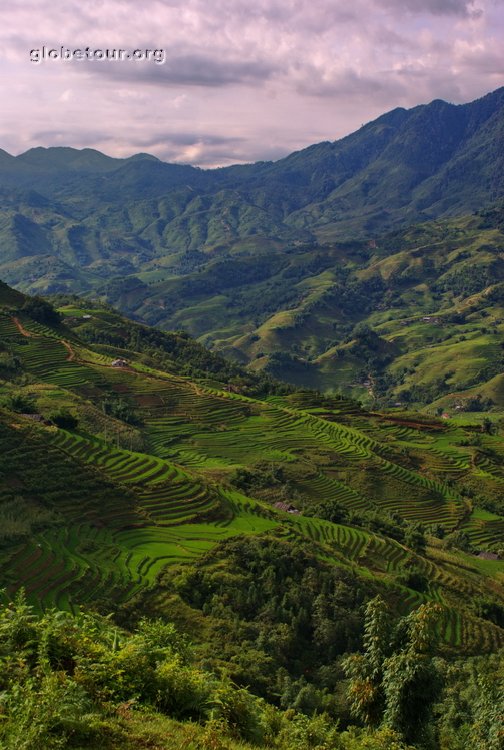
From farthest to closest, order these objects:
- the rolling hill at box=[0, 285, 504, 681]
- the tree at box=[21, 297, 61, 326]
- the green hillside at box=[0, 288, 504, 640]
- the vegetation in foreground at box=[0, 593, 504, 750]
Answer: the tree at box=[21, 297, 61, 326] → the green hillside at box=[0, 288, 504, 640] → the rolling hill at box=[0, 285, 504, 681] → the vegetation in foreground at box=[0, 593, 504, 750]

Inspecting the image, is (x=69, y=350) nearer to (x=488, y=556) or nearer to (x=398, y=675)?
(x=488, y=556)

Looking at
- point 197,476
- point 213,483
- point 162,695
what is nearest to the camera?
point 162,695

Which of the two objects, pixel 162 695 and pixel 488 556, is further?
pixel 488 556

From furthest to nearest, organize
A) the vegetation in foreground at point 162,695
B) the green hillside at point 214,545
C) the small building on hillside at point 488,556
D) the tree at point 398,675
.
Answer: the small building on hillside at point 488,556 < the tree at point 398,675 < the green hillside at point 214,545 < the vegetation in foreground at point 162,695

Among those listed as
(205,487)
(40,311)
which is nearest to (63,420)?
(205,487)

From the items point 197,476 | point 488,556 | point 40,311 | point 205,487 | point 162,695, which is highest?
point 40,311

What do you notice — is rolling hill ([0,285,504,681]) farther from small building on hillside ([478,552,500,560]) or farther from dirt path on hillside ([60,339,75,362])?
dirt path on hillside ([60,339,75,362])

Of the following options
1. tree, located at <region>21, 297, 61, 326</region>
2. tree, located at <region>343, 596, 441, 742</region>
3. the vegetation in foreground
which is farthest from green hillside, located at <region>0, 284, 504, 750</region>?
tree, located at <region>21, 297, 61, 326</region>

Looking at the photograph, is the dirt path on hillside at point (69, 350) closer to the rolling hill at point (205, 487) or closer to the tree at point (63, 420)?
the rolling hill at point (205, 487)

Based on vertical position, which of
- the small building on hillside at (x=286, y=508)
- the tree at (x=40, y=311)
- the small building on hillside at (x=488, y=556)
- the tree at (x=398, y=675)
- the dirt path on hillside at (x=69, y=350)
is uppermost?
the tree at (x=40, y=311)

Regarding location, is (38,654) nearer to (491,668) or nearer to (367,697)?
(367,697)

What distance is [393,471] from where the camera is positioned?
9431 cm

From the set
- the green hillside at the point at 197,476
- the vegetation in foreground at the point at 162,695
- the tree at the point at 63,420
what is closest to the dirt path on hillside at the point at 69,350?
the green hillside at the point at 197,476

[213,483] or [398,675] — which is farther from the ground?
[398,675]
